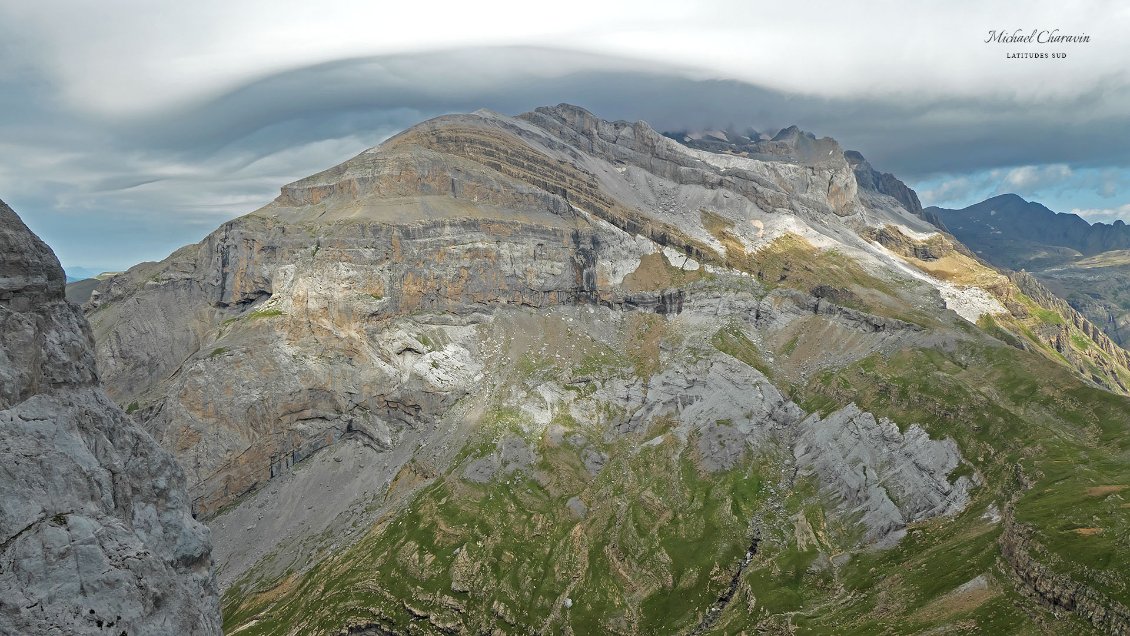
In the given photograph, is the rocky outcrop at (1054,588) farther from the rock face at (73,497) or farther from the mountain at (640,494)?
the rock face at (73,497)

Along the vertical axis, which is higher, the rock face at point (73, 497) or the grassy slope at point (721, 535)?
the rock face at point (73, 497)

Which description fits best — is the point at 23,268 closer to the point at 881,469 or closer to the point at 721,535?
the point at 721,535

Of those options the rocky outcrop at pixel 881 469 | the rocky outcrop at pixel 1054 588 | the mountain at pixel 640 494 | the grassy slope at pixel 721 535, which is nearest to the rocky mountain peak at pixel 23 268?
the rocky outcrop at pixel 1054 588

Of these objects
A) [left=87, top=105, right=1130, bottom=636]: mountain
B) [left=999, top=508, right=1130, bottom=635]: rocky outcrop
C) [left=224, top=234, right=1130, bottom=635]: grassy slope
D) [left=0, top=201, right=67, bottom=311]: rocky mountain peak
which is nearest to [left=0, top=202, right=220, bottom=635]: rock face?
[left=0, top=201, right=67, bottom=311]: rocky mountain peak

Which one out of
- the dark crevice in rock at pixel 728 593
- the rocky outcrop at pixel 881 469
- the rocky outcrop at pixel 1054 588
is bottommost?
the dark crevice in rock at pixel 728 593

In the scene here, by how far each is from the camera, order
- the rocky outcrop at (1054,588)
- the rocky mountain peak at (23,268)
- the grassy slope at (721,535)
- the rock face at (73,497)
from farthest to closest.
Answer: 1. the grassy slope at (721,535)
2. the rocky outcrop at (1054,588)
3. the rocky mountain peak at (23,268)
4. the rock face at (73,497)

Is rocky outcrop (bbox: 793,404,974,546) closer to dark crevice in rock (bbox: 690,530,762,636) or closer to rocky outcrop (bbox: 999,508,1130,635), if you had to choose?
dark crevice in rock (bbox: 690,530,762,636)

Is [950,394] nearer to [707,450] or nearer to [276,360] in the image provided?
[707,450]

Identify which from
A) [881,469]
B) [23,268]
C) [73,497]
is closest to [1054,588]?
[881,469]

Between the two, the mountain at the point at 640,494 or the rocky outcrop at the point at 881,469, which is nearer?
the mountain at the point at 640,494
